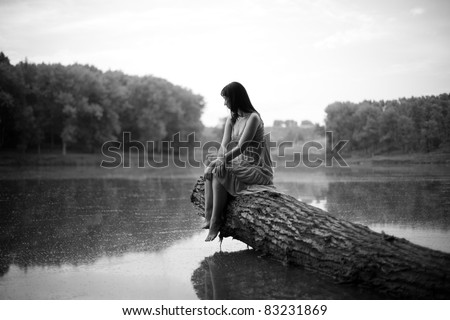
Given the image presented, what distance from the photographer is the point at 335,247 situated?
4016mm

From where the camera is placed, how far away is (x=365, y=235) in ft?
13.0

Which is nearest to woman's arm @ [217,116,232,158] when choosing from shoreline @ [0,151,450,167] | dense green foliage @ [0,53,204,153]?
shoreline @ [0,151,450,167]

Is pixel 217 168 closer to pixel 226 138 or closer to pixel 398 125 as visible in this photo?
pixel 226 138

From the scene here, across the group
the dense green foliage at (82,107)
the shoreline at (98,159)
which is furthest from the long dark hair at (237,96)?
the dense green foliage at (82,107)

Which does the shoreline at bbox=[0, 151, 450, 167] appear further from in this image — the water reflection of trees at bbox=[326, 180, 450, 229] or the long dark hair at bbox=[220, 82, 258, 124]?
the long dark hair at bbox=[220, 82, 258, 124]

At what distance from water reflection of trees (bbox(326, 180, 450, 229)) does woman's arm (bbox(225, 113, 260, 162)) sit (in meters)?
3.30

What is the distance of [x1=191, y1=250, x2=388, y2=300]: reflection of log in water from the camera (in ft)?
11.9

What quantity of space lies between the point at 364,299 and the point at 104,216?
20.9ft

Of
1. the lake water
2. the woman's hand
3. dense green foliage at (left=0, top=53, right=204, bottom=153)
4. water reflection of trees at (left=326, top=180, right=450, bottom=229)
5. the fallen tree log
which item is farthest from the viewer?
dense green foliage at (left=0, top=53, right=204, bottom=153)

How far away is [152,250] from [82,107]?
38899 millimetres

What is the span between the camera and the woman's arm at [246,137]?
17.8 ft

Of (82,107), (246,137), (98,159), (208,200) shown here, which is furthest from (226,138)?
(82,107)

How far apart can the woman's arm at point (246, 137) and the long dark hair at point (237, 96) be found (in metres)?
0.18
